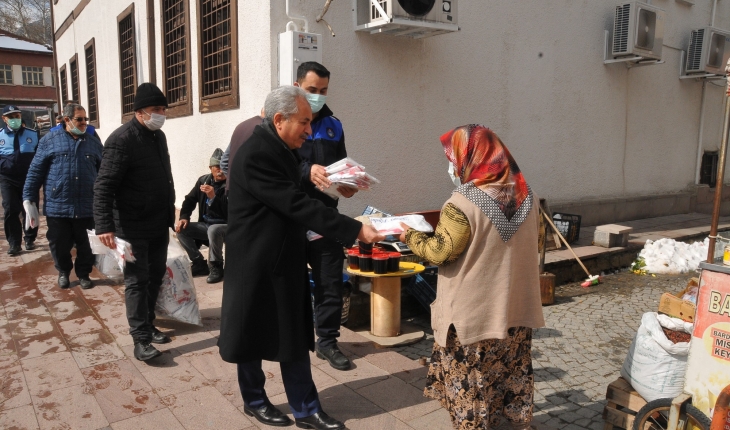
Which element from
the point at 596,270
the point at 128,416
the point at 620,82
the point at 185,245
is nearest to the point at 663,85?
the point at 620,82

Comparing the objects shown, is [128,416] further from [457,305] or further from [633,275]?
[633,275]

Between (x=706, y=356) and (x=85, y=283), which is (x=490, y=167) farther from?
(x=85, y=283)

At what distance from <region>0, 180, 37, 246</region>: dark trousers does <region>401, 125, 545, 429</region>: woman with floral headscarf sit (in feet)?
23.2

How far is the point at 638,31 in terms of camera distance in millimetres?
8859

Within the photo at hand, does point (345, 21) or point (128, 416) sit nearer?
point (128, 416)

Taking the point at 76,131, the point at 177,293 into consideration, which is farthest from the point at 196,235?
the point at 177,293

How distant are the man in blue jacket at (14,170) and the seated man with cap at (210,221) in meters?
2.95

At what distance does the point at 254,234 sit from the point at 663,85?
33.9ft

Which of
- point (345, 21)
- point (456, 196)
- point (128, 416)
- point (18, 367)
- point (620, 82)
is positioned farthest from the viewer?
point (620, 82)

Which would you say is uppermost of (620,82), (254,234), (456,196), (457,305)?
(620,82)

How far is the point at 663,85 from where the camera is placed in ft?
34.3

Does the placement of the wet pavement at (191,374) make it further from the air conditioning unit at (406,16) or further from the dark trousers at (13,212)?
the air conditioning unit at (406,16)

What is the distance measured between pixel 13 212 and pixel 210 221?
11.1 ft

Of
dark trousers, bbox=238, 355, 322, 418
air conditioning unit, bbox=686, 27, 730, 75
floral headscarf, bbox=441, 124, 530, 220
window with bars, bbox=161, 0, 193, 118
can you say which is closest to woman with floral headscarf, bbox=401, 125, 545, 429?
floral headscarf, bbox=441, 124, 530, 220
